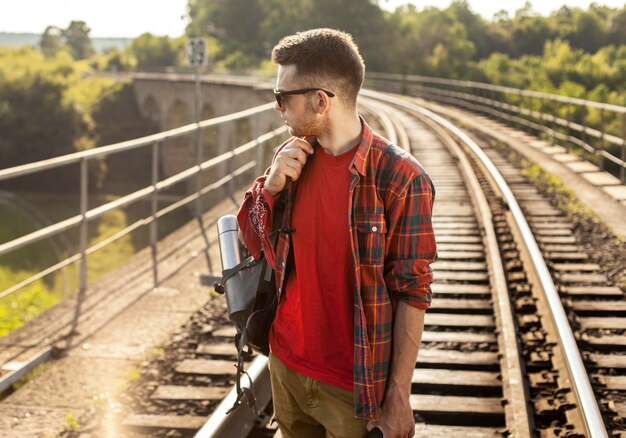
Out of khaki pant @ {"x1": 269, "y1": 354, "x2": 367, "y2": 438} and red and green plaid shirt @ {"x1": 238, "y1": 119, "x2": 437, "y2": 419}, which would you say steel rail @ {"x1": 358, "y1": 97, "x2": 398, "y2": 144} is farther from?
red and green plaid shirt @ {"x1": 238, "y1": 119, "x2": 437, "y2": 419}

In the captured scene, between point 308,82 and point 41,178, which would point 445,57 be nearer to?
point 41,178

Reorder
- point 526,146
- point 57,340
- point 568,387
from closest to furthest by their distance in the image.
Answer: point 568,387 → point 57,340 → point 526,146

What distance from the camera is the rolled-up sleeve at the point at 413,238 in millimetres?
2135

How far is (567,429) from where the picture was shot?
12.8 feet

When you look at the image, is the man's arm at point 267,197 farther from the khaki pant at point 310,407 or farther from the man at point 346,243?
the khaki pant at point 310,407

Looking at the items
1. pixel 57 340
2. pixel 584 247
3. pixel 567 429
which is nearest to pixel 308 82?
pixel 567 429

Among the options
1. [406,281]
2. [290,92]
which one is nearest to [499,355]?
[406,281]

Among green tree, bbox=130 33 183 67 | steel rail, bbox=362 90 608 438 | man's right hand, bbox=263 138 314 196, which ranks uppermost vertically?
green tree, bbox=130 33 183 67

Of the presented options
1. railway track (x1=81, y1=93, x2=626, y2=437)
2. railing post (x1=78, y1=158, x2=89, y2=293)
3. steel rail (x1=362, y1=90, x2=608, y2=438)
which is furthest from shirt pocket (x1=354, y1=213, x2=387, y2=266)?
railing post (x1=78, y1=158, x2=89, y2=293)

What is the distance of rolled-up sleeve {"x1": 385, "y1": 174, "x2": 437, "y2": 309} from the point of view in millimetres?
2135

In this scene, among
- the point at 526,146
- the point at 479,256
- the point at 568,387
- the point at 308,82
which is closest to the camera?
the point at 308,82

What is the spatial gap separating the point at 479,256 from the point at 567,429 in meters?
3.56

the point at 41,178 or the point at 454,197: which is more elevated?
the point at 454,197

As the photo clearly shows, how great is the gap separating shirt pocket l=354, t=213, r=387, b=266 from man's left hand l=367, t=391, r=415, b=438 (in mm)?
354
